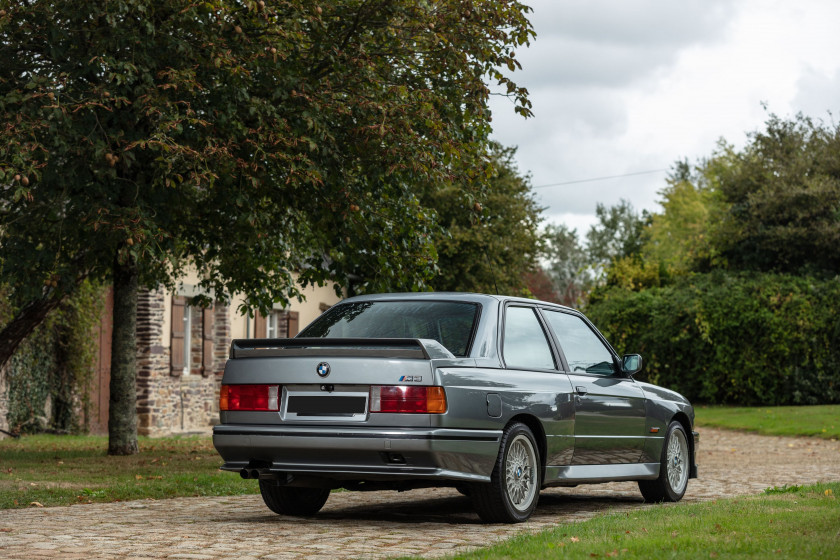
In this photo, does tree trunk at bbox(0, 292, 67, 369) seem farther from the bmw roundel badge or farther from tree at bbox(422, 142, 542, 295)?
tree at bbox(422, 142, 542, 295)

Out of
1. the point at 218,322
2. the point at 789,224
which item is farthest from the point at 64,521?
the point at 789,224

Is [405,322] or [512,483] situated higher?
[405,322]

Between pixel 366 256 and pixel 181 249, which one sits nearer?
pixel 366 256

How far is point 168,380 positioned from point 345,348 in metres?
17.3

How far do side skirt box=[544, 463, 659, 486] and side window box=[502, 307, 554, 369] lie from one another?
2.57 feet

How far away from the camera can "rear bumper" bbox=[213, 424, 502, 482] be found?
24.9 feet

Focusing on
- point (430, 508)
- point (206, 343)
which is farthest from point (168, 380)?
point (430, 508)

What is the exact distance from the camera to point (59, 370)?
71.4 feet

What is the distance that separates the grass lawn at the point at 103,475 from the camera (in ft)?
35.3

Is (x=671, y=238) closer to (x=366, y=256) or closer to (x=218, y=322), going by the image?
(x=218, y=322)

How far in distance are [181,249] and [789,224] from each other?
67.3 ft

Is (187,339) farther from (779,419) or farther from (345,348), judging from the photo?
(345,348)

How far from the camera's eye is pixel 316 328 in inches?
351

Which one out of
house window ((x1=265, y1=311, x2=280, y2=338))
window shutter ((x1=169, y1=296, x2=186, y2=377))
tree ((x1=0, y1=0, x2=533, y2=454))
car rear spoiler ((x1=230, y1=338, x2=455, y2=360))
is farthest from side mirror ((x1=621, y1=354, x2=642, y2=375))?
house window ((x1=265, y1=311, x2=280, y2=338))
